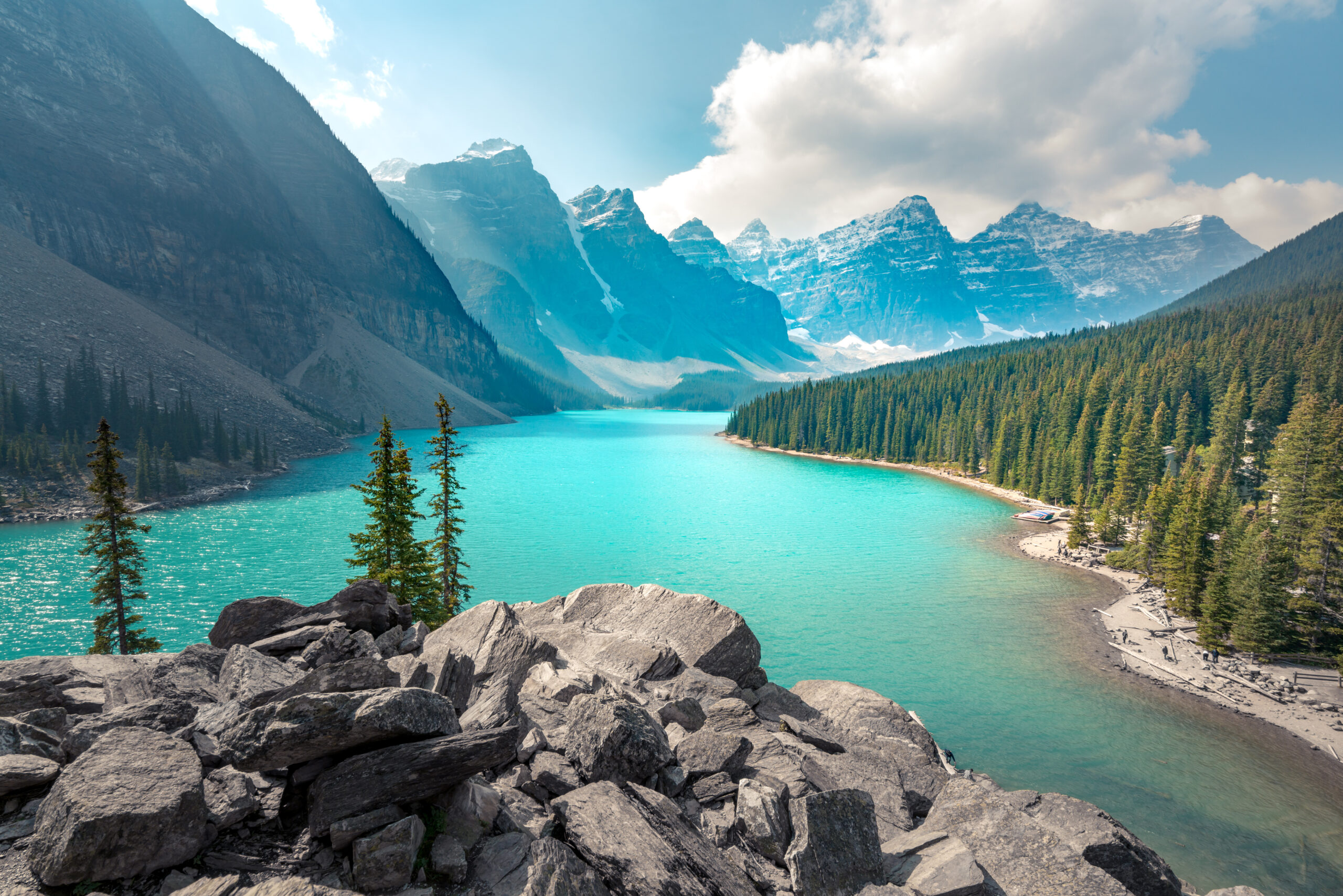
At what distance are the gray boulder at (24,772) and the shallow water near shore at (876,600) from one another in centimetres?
2996

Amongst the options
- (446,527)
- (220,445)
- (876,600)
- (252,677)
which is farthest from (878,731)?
Result: (220,445)

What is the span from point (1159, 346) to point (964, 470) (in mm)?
49960

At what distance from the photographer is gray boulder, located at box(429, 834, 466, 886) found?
26.5 feet

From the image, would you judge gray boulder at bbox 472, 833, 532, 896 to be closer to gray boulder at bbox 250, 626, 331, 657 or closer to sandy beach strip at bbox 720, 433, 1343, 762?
gray boulder at bbox 250, 626, 331, 657

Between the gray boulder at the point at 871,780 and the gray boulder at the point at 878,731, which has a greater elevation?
the gray boulder at the point at 871,780

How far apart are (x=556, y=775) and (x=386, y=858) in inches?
124

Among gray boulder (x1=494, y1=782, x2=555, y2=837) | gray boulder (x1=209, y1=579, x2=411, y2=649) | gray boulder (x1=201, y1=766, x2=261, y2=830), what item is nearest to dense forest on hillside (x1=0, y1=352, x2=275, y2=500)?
gray boulder (x1=209, y1=579, x2=411, y2=649)

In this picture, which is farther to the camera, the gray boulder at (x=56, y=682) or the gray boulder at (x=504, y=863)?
the gray boulder at (x=56, y=682)

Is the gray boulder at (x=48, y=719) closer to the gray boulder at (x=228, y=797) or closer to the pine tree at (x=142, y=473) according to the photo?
the gray boulder at (x=228, y=797)

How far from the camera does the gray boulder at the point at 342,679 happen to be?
33.3 ft

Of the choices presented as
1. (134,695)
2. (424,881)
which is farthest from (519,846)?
(134,695)

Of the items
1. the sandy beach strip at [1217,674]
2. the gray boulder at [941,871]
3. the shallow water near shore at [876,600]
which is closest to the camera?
the gray boulder at [941,871]

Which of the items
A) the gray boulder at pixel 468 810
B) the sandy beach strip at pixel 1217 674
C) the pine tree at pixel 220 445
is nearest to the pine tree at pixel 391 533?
the gray boulder at pixel 468 810

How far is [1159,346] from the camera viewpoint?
12281cm
